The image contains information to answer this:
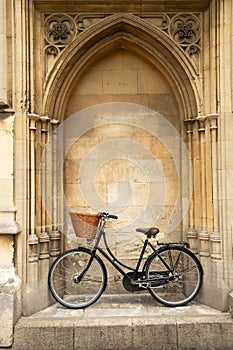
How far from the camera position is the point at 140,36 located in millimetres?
6273

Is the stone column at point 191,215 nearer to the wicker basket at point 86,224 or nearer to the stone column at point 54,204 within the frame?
the wicker basket at point 86,224

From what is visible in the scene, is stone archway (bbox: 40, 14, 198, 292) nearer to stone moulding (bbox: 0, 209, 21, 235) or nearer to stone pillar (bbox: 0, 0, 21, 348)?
stone pillar (bbox: 0, 0, 21, 348)

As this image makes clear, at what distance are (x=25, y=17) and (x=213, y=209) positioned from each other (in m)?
4.10

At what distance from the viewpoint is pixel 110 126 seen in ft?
21.5

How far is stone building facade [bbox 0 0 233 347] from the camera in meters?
5.50

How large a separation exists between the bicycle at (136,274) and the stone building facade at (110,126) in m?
0.26

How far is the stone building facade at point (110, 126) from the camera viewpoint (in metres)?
5.50

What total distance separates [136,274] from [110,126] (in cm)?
254

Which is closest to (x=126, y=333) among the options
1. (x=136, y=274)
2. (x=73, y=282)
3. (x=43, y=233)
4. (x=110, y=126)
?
(x=136, y=274)

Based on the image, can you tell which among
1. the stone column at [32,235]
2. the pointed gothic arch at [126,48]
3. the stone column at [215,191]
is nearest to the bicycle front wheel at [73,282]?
the stone column at [32,235]

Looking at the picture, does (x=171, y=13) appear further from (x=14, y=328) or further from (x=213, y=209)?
(x=14, y=328)

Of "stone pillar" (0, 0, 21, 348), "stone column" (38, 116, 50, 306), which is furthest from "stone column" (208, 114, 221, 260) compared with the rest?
"stone pillar" (0, 0, 21, 348)

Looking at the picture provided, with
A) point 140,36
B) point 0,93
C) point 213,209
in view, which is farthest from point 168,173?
point 0,93

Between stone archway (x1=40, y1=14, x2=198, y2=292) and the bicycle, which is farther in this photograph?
stone archway (x1=40, y1=14, x2=198, y2=292)
